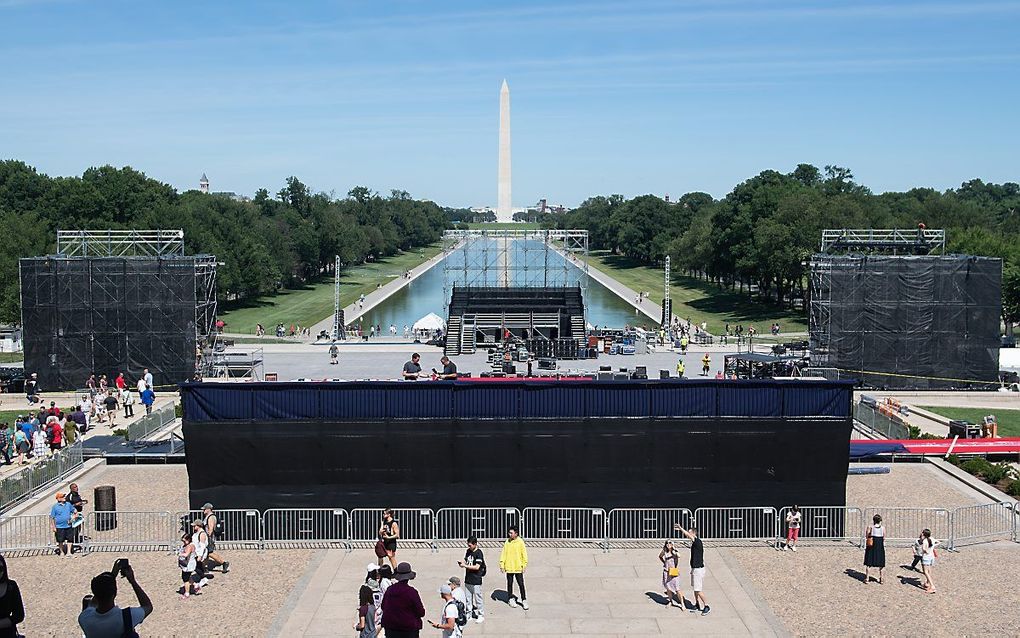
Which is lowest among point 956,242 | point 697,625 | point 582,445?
point 697,625

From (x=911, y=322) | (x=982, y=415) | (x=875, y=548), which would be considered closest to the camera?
(x=875, y=548)

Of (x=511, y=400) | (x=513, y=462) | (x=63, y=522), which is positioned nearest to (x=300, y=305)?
(x=63, y=522)

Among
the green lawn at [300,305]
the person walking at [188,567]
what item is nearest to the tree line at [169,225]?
the green lawn at [300,305]

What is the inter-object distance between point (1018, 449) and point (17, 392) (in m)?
37.7

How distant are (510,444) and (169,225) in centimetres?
6771

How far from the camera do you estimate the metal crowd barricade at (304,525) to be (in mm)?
21984

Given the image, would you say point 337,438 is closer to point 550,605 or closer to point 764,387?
point 550,605

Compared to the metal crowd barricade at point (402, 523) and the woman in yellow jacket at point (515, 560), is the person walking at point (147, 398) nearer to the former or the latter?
the metal crowd barricade at point (402, 523)

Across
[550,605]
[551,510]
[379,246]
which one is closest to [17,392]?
[551,510]

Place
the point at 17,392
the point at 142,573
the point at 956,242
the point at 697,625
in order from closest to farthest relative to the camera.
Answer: the point at 697,625, the point at 142,573, the point at 17,392, the point at 956,242

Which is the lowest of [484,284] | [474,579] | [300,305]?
[474,579]

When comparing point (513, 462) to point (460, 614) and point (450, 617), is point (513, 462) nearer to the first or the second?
point (460, 614)

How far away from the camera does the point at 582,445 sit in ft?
73.3

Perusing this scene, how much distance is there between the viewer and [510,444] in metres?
22.3
